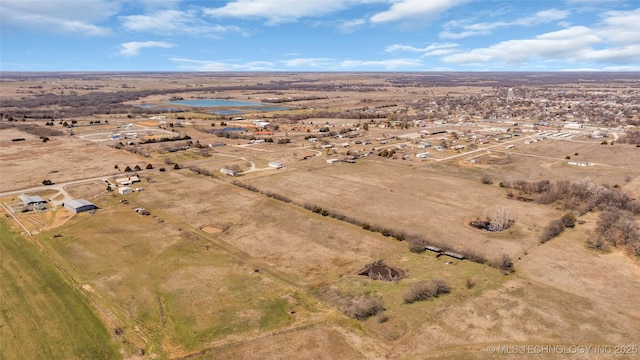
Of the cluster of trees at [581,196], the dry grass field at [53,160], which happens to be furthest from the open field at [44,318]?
the cluster of trees at [581,196]

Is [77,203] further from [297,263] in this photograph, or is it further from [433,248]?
[433,248]

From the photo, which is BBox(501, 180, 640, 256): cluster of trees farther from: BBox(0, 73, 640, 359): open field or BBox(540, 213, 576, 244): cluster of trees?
BBox(0, 73, 640, 359): open field

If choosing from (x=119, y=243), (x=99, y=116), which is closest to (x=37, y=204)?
(x=119, y=243)

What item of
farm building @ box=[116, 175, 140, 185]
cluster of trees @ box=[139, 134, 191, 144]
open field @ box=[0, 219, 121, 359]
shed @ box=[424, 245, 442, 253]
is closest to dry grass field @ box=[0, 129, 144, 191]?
farm building @ box=[116, 175, 140, 185]

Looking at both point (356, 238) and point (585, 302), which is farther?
point (356, 238)

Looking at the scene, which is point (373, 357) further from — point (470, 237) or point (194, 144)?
point (194, 144)

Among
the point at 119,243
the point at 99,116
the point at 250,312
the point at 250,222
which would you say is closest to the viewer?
the point at 250,312
